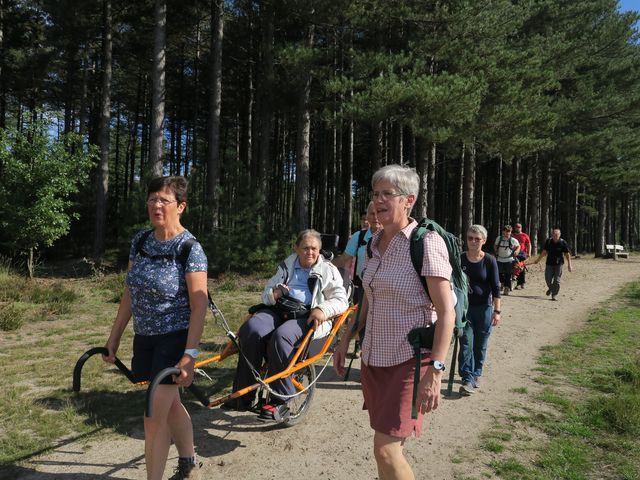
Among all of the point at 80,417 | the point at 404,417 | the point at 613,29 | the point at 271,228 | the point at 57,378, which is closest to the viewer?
the point at 404,417

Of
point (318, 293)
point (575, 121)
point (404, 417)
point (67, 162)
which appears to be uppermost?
point (575, 121)

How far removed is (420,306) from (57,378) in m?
5.06

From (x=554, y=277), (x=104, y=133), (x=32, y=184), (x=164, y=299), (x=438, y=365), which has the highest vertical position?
(x=104, y=133)

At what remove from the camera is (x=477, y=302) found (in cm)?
582

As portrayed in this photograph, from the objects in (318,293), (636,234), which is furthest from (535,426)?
(636,234)

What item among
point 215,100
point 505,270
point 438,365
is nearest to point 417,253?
point 438,365

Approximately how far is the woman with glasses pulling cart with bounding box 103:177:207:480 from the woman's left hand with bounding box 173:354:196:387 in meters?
0.02

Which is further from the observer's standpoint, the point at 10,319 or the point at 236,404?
the point at 10,319

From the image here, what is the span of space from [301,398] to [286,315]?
2.96ft

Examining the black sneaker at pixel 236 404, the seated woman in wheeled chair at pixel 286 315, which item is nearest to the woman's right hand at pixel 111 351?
the seated woman in wheeled chair at pixel 286 315

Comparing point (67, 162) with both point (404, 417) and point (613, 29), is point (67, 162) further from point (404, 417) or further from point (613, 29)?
point (613, 29)

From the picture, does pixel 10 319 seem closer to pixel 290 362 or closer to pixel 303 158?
pixel 290 362

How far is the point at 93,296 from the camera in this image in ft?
39.4

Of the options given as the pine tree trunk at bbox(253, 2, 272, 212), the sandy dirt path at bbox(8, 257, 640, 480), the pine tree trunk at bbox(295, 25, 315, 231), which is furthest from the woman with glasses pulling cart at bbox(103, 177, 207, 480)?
the pine tree trunk at bbox(295, 25, 315, 231)
